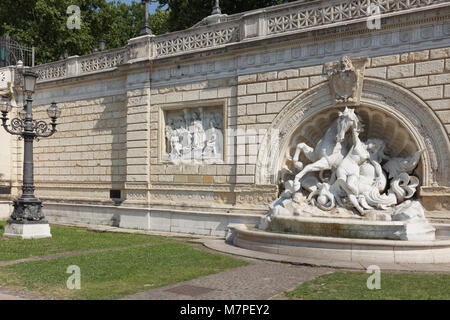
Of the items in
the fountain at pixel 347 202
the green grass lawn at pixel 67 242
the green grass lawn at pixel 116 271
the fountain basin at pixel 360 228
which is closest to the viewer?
the green grass lawn at pixel 116 271

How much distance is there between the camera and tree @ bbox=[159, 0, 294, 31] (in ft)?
80.4

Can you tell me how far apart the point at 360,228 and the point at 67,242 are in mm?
7712

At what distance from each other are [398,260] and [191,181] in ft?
24.4

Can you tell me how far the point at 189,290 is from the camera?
7293mm

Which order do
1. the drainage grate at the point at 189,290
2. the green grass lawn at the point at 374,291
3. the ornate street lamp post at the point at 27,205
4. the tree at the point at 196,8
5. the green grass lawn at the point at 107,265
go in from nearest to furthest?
the green grass lawn at the point at 374,291 → the drainage grate at the point at 189,290 → the green grass lawn at the point at 107,265 → the ornate street lamp post at the point at 27,205 → the tree at the point at 196,8

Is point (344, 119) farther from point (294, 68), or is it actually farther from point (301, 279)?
point (301, 279)

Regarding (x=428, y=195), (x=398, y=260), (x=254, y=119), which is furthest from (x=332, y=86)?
(x=398, y=260)

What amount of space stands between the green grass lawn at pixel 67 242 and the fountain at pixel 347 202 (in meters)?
3.00

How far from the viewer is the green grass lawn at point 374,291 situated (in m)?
6.84

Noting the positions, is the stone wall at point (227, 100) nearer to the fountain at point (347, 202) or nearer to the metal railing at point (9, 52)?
the fountain at point (347, 202)

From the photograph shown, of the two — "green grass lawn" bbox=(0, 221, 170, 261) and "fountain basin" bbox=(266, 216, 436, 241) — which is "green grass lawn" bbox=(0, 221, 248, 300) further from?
"fountain basin" bbox=(266, 216, 436, 241)

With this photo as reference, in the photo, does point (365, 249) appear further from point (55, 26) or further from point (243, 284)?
point (55, 26)

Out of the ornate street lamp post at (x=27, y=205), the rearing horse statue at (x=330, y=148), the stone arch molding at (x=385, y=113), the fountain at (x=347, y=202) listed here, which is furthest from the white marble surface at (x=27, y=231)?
the rearing horse statue at (x=330, y=148)

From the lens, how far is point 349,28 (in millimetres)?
12125
